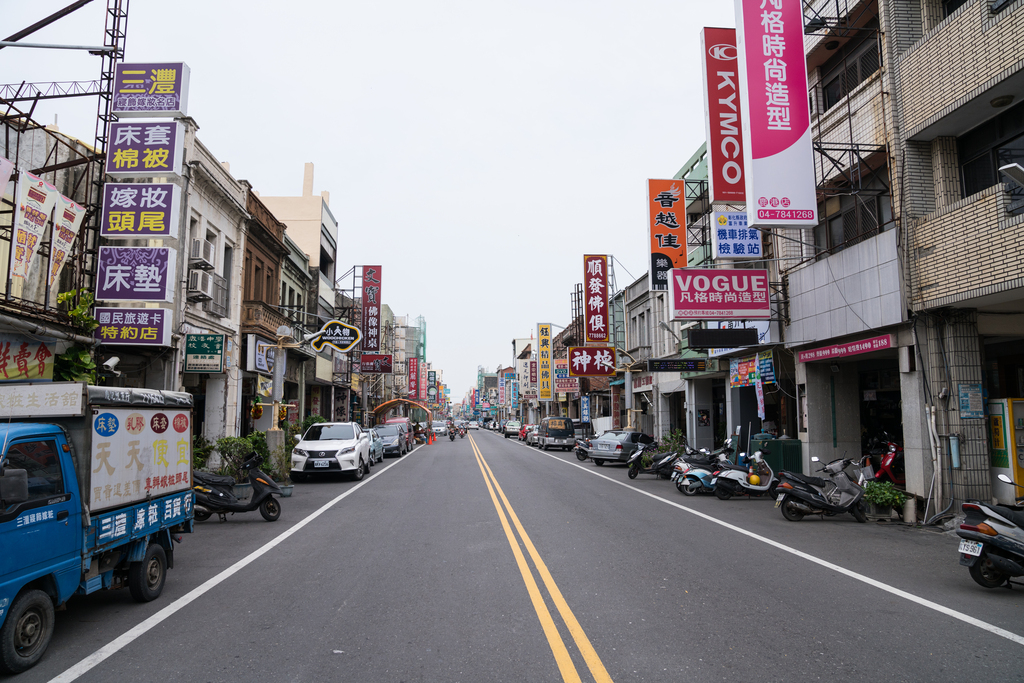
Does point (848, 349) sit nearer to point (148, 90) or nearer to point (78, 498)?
point (78, 498)

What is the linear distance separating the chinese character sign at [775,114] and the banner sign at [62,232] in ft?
45.0

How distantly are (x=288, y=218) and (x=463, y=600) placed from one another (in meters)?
34.6

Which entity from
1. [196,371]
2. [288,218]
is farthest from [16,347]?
[288,218]

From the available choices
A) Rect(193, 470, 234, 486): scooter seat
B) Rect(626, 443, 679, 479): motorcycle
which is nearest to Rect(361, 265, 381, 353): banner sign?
Rect(626, 443, 679, 479): motorcycle

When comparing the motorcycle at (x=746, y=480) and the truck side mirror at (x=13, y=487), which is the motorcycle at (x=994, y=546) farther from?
the truck side mirror at (x=13, y=487)

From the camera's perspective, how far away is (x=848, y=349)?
14.9 metres

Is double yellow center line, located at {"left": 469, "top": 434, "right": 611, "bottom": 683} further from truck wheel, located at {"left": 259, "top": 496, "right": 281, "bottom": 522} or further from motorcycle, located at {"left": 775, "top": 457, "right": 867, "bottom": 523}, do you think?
motorcycle, located at {"left": 775, "top": 457, "right": 867, "bottom": 523}

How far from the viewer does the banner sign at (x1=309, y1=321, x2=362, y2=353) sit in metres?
23.2

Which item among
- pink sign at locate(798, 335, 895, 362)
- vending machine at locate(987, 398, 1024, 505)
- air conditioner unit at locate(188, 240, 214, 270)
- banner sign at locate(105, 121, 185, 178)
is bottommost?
vending machine at locate(987, 398, 1024, 505)

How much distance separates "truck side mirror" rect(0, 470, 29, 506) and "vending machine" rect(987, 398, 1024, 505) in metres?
13.9

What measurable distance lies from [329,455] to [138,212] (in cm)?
790

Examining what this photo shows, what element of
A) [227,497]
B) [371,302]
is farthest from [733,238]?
[371,302]

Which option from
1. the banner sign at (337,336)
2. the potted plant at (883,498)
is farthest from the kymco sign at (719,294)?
the banner sign at (337,336)

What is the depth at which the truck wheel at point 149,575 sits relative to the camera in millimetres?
6551
